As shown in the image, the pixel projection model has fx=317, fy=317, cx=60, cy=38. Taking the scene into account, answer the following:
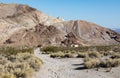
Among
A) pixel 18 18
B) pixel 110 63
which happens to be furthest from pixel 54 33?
pixel 110 63

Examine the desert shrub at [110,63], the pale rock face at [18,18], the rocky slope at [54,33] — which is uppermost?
the pale rock face at [18,18]

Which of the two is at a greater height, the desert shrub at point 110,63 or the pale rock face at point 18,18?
the pale rock face at point 18,18

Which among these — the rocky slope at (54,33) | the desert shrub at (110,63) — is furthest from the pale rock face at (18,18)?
the desert shrub at (110,63)

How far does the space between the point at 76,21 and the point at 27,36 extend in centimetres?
2555

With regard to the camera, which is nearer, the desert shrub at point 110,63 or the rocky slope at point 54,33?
the desert shrub at point 110,63

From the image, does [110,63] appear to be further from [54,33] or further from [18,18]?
[18,18]

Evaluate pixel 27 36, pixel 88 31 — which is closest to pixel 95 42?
pixel 88 31

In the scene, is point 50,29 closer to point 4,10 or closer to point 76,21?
point 76,21

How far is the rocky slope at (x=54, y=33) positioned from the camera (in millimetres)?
116812

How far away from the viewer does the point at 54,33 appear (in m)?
121

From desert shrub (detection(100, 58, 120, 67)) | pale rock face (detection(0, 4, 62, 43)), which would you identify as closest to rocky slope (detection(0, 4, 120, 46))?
pale rock face (detection(0, 4, 62, 43))

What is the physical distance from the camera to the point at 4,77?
1833 cm

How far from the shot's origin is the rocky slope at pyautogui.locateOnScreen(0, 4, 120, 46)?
117 metres

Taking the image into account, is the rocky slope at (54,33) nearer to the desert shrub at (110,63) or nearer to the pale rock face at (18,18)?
the pale rock face at (18,18)
